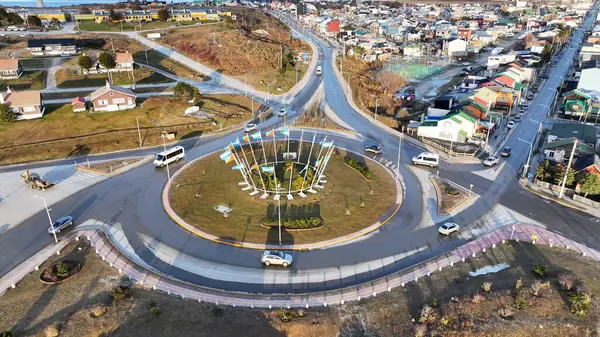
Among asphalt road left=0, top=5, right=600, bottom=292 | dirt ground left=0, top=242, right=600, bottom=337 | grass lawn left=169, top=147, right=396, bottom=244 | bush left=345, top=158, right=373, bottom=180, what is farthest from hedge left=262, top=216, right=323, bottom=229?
bush left=345, top=158, right=373, bottom=180

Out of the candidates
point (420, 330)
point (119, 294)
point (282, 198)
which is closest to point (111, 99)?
point (282, 198)

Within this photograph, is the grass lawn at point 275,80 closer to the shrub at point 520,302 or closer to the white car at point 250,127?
the white car at point 250,127

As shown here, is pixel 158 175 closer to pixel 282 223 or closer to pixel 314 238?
pixel 282 223

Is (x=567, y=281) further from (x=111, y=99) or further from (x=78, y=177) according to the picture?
(x=111, y=99)

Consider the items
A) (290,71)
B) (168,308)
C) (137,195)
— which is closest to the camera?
(168,308)

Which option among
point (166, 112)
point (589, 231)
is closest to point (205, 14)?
point (166, 112)

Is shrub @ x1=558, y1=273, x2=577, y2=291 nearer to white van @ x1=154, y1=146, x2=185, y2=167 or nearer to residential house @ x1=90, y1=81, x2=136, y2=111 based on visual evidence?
white van @ x1=154, y1=146, x2=185, y2=167
